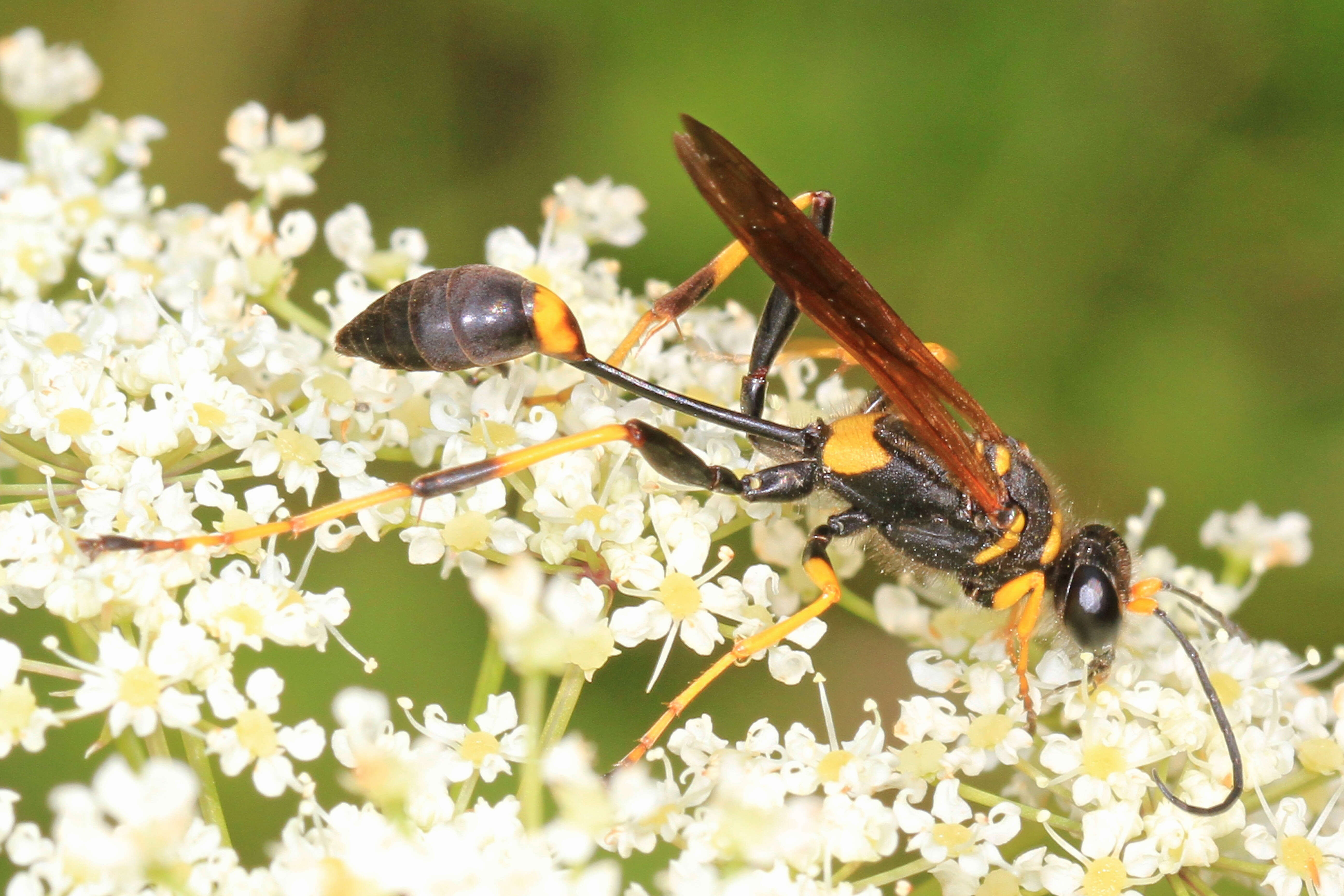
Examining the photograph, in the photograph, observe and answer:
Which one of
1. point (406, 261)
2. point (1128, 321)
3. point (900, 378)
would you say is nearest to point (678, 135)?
point (900, 378)

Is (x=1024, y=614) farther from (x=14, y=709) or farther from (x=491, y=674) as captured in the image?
(x=14, y=709)

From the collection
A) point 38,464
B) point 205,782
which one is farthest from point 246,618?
point 38,464

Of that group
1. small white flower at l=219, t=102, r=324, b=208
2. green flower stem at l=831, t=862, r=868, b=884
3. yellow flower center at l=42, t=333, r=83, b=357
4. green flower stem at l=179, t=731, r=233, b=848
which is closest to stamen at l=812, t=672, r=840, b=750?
green flower stem at l=831, t=862, r=868, b=884

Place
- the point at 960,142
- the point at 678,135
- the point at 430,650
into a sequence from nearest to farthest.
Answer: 1. the point at 678,135
2. the point at 430,650
3. the point at 960,142

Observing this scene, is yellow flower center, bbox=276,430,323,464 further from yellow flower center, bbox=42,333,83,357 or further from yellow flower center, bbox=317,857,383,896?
yellow flower center, bbox=317,857,383,896

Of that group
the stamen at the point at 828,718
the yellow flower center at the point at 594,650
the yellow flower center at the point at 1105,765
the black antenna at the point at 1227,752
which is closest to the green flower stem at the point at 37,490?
the yellow flower center at the point at 594,650

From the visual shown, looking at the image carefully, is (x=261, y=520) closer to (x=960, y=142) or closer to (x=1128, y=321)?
(x=960, y=142)

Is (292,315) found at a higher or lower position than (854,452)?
higher
